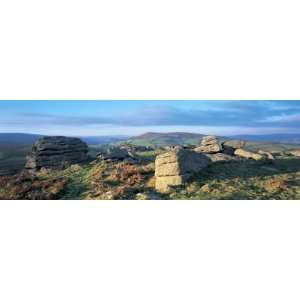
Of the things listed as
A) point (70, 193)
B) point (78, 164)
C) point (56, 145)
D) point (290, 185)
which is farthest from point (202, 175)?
point (56, 145)

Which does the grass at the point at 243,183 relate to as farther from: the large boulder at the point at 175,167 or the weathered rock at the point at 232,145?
the weathered rock at the point at 232,145

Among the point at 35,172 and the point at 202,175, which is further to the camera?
the point at 35,172

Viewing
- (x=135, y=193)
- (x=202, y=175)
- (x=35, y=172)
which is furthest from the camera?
(x=35, y=172)

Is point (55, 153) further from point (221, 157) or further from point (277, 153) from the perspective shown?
point (277, 153)

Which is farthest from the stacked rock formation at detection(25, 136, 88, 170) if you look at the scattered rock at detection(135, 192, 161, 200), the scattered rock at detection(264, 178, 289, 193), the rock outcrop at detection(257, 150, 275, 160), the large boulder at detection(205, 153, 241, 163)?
the scattered rock at detection(264, 178, 289, 193)

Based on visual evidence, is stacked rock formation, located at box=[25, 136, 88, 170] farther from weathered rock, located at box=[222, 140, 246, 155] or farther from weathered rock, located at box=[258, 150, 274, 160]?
weathered rock, located at box=[258, 150, 274, 160]

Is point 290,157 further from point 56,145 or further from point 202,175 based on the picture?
point 56,145

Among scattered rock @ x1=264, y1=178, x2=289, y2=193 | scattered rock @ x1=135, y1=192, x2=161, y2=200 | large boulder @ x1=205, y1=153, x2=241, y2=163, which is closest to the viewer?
scattered rock @ x1=135, y1=192, x2=161, y2=200
